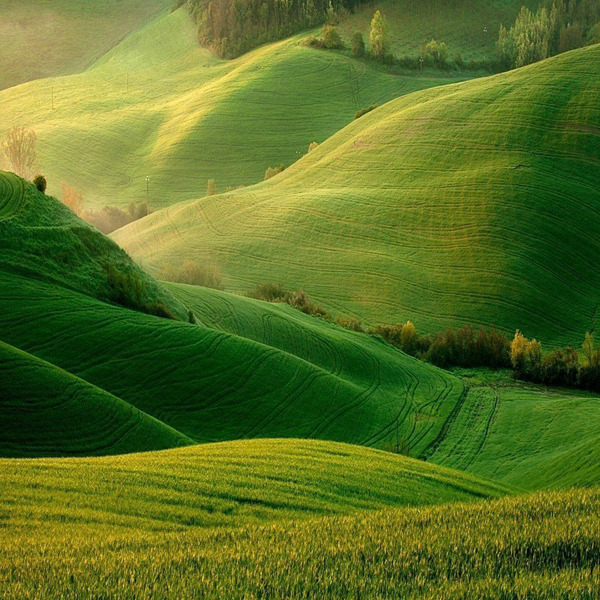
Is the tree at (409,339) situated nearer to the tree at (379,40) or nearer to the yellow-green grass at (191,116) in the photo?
the yellow-green grass at (191,116)

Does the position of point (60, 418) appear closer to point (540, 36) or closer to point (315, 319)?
point (315, 319)

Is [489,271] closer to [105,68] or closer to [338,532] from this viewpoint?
[338,532]

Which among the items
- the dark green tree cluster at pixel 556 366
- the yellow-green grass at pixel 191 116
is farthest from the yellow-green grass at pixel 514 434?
the yellow-green grass at pixel 191 116

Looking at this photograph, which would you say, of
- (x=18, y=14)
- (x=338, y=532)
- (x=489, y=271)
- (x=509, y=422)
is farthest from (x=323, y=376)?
(x=18, y=14)

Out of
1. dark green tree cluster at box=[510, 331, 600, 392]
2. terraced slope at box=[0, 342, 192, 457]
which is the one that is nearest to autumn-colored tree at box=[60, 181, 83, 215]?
dark green tree cluster at box=[510, 331, 600, 392]

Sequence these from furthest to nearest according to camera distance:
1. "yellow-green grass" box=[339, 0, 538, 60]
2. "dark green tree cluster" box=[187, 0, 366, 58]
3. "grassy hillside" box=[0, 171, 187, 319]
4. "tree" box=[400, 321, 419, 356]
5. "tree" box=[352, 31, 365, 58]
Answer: "dark green tree cluster" box=[187, 0, 366, 58], "yellow-green grass" box=[339, 0, 538, 60], "tree" box=[352, 31, 365, 58], "tree" box=[400, 321, 419, 356], "grassy hillside" box=[0, 171, 187, 319]

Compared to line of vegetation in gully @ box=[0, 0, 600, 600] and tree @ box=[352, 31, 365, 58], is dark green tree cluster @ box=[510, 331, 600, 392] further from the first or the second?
tree @ box=[352, 31, 365, 58]

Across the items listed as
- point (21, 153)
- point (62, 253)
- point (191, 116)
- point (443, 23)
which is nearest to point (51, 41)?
point (191, 116)
